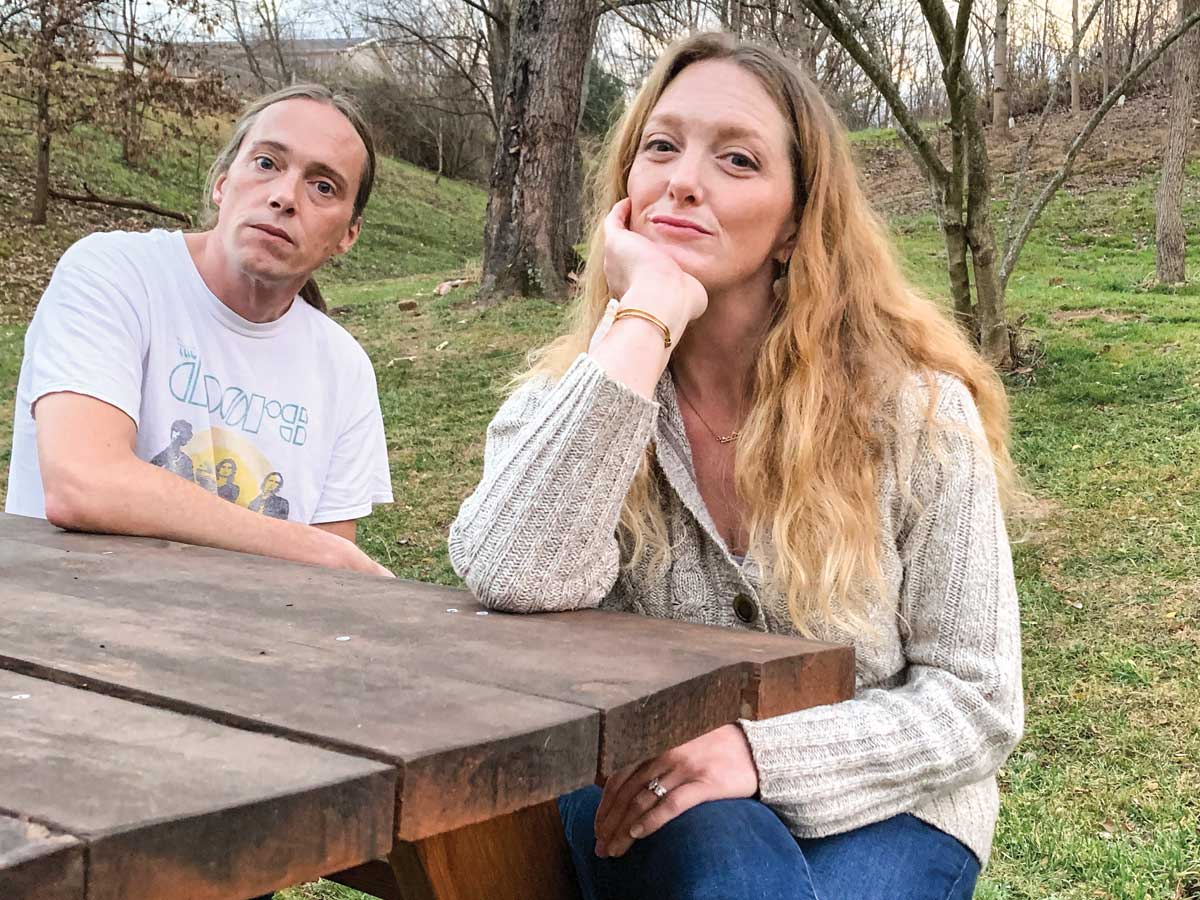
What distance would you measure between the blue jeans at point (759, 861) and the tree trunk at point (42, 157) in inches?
587

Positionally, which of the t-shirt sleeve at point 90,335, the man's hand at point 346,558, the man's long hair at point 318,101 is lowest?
the man's hand at point 346,558

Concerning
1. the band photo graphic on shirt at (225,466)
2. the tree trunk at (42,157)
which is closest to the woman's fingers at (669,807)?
the band photo graphic on shirt at (225,466)

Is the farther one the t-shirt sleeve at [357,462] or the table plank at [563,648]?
the t-shirt sleeve at [357,462]

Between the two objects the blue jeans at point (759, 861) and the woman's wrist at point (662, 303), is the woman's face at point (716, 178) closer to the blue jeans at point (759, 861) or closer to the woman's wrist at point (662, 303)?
the woman's wrist at point (662, 303)

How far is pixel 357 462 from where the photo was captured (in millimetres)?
2596

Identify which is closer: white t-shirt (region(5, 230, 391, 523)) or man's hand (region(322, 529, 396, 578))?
man's hand (region(322, 529, 396, 578))

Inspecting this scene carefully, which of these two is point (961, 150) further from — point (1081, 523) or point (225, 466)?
point (225, 466)

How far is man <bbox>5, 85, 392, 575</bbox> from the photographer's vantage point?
2020mm

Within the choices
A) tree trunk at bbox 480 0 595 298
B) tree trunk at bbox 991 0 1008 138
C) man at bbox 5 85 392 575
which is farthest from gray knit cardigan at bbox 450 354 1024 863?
tree trunk at bbox 991 0 1008 138

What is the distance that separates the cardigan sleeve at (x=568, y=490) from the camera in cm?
156

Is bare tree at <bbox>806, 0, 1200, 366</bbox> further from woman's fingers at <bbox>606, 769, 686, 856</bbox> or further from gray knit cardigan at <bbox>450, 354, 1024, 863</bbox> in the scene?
woman's fingers at <bbox>606, 769, 686, 856</bbox>

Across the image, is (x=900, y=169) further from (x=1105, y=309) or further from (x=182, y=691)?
(x=182, y=691)

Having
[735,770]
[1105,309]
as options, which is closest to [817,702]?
[735,770]

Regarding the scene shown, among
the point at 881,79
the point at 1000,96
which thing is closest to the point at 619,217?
the point at 881,79
